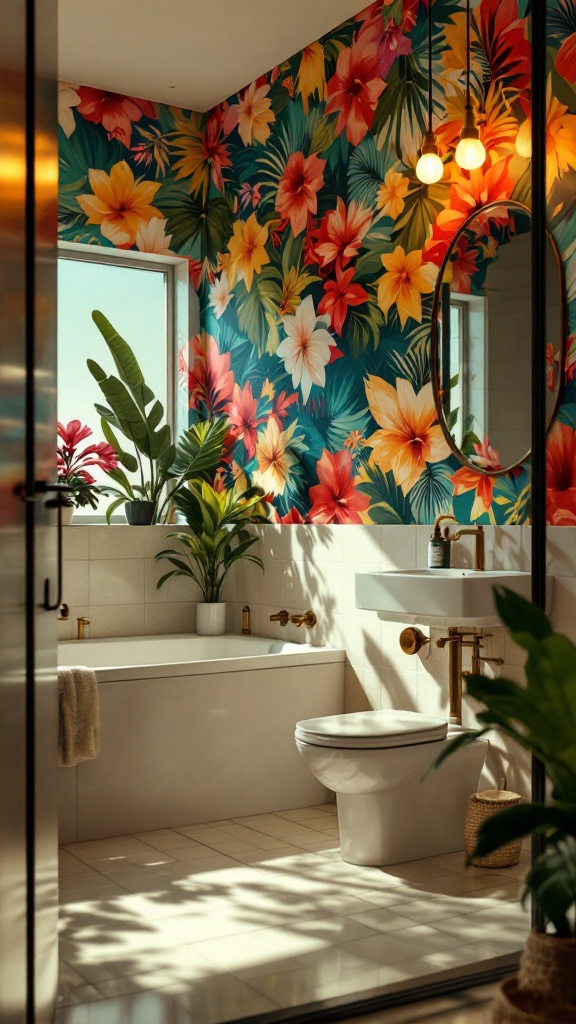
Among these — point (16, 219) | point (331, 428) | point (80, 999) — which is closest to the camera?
point (16, 219)

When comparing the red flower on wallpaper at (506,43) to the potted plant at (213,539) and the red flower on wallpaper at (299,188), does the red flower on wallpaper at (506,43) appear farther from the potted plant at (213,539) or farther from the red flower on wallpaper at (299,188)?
the potted plant at (213,539)

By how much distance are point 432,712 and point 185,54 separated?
3115 millimetres

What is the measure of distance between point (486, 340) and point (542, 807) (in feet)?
8.33

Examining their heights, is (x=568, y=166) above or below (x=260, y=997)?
above

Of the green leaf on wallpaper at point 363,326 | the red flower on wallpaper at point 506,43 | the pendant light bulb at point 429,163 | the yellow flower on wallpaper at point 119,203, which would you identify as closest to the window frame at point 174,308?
the yellow flower on wallpaper at point 119,203

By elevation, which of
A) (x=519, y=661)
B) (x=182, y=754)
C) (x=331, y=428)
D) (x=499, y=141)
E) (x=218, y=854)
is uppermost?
(x=499, y=141)

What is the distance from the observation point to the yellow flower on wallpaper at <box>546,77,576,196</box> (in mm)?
2928

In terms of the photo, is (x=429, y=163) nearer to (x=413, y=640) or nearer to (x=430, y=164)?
(x=430, y=164)

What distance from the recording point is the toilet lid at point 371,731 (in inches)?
138

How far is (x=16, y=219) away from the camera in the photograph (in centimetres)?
210

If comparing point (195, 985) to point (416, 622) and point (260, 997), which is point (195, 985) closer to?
point (260, 997)

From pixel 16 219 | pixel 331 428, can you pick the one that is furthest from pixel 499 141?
pixel 16 219

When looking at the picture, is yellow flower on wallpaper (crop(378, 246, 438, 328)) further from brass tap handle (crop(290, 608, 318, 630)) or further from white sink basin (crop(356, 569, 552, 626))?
brass tap handle (crop(290, 608, 318, 630))

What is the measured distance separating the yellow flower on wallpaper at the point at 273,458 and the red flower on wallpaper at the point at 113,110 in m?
1.63
